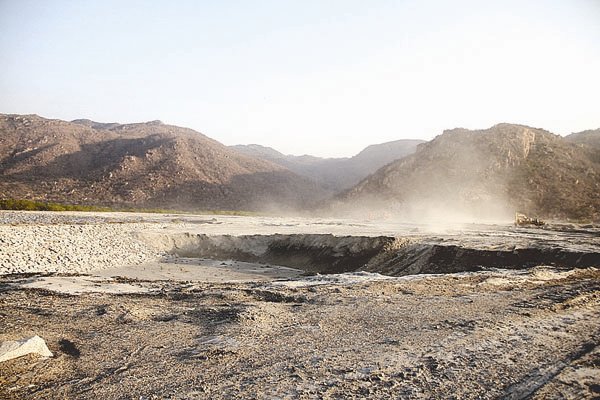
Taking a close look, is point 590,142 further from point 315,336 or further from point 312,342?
point 312,342

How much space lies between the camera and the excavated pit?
603 inches

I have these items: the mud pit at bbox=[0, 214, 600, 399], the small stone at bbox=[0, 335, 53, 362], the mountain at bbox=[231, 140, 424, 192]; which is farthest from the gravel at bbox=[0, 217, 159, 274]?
the mountain at bbox=[231, 140, 424, 192]

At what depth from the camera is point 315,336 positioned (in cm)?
649

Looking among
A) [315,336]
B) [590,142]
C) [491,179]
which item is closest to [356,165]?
[590,142]

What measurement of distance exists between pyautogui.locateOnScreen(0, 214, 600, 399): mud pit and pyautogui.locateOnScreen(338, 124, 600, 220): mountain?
4060 centimetres

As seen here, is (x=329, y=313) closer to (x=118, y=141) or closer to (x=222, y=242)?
(x=222, y=242)

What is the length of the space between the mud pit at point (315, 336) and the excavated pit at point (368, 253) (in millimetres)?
2473

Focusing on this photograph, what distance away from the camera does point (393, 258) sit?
18.0 metres

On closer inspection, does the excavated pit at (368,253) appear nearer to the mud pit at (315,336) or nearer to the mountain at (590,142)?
the mud pit at (315,336)

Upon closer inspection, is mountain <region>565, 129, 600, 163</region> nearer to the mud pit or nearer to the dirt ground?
the mud pit

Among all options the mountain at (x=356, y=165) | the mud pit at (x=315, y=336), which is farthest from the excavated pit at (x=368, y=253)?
the mountain at (x=356, y=165)

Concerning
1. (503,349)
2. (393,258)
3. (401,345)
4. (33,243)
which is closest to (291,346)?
(401,345)

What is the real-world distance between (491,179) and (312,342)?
180ft

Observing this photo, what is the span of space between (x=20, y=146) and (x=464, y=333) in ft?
294
